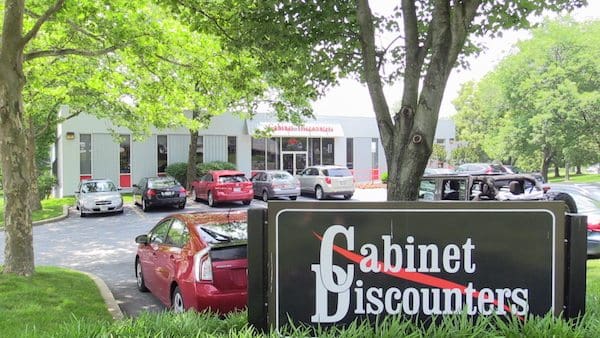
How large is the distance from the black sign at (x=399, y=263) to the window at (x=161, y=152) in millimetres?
27995

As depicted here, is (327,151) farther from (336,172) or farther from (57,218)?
(57,218)

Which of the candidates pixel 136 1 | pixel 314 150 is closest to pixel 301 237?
pixel 136 1

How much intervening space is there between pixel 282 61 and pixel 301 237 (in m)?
5.20

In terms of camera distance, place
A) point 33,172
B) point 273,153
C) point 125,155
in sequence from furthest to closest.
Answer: point 273,153 → point 125,155 → point 33,172

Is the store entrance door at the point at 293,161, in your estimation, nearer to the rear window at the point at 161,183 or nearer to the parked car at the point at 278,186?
the parked car at the point at 278,186

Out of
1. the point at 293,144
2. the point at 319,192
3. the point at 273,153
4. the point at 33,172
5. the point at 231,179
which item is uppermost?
the point at 293,144

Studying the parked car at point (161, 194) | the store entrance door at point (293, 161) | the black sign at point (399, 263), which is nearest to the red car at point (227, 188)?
the parked car at point (161, 194)

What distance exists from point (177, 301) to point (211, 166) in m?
23.5

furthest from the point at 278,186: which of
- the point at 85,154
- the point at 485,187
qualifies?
the point at 485,187

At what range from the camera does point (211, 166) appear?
96.7ft

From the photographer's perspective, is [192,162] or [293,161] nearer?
[192,162]

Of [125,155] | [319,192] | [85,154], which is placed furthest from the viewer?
[125,155]

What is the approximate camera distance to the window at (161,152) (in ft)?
98.0

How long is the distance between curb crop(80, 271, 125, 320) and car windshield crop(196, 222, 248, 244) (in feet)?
5.22
